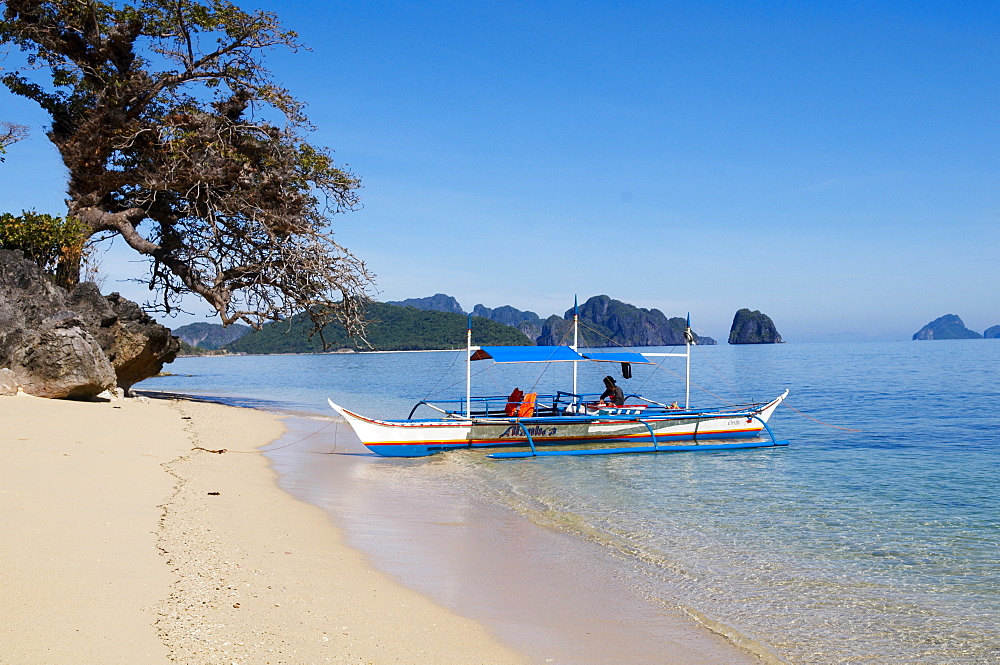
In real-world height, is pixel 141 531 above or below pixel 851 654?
above

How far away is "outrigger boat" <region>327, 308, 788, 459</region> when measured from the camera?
15430mm

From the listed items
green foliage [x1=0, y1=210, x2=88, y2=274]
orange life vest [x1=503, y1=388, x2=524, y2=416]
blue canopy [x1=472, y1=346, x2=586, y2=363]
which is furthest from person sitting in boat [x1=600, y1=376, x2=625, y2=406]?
green foliage [x1=0, y1=210, x2=88, y2=274]

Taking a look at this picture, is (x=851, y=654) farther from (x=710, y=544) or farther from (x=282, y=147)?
(x=282, y=147)

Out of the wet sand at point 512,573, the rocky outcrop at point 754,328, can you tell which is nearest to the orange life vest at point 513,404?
the wet sand at point 512,573

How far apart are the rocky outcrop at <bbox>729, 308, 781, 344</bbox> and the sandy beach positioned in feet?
646

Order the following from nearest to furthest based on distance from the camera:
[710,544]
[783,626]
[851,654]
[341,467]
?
[851,654], [783,626], [710,544], [341,467]

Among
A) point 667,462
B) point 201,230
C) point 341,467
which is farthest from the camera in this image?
point 201,230

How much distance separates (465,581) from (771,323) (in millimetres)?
201499

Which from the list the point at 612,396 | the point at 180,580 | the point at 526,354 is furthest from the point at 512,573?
the point at 612,396

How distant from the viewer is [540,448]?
55.2ft

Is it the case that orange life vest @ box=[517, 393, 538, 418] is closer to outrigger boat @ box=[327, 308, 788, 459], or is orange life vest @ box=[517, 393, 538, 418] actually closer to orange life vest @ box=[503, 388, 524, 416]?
outrigger boat @ box=[327, 308, 788, 459]

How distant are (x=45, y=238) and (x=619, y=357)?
52.1 ft

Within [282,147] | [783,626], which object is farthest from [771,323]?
[783,626]

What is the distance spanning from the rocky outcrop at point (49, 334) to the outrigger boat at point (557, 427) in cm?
567
